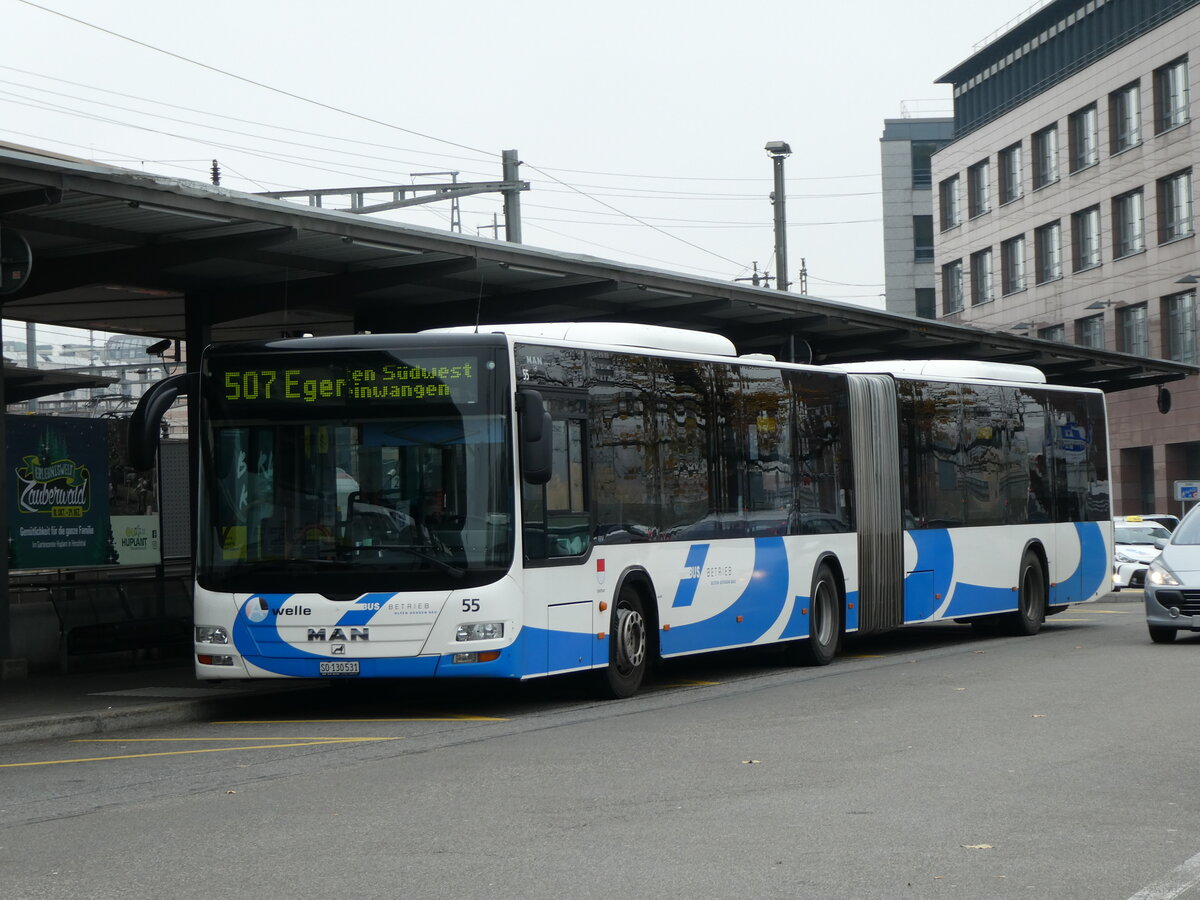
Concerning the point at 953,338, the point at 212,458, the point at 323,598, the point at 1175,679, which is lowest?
the point at 1175,679

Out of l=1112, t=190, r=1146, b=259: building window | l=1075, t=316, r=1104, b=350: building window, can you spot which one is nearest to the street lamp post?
l=1112, t=190, r=1146, b=259: building window

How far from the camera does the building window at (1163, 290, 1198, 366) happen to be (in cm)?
5369

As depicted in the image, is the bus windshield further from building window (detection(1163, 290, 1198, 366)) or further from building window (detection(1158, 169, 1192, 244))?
building window (detection(1163, 290, 1198, 366))

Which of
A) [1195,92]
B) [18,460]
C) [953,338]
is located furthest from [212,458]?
[1195,92]

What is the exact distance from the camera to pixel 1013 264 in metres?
65.7

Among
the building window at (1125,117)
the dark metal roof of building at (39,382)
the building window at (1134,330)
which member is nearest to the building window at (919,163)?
the building window at (1125,117)

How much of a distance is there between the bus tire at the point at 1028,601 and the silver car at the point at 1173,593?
254 centimetres

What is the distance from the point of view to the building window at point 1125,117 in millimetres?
55844

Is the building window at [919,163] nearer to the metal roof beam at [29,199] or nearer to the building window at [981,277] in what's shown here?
the building window at [981,277]

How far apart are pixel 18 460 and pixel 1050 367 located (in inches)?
776

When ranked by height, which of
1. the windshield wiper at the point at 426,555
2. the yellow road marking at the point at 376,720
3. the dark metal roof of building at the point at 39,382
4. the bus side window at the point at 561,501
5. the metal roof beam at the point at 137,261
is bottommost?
the yellow road marking at the point at 376,720

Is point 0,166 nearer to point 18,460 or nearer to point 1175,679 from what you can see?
point 18,460

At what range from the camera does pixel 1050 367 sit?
3159 cm

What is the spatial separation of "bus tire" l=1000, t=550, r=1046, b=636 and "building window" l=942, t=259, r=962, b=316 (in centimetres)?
4984
